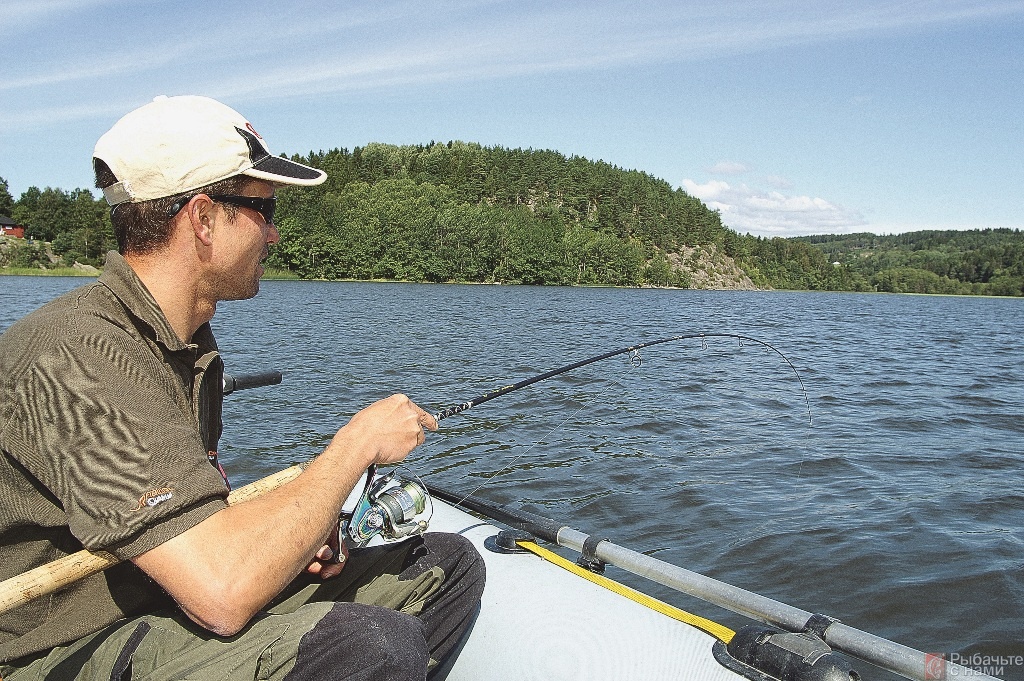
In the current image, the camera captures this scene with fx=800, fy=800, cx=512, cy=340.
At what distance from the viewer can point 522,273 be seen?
9650 cm

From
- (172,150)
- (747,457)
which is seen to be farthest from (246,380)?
(747,457)

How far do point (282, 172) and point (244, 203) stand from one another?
136 millimetres

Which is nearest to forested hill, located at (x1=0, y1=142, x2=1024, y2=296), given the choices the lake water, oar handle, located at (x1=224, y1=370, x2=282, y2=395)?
the lake water

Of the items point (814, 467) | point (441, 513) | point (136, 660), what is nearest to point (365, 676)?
point (136, 660)

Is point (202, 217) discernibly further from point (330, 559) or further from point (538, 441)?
point (538, 441)

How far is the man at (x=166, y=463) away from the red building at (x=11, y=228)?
4549 inches

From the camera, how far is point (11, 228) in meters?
101

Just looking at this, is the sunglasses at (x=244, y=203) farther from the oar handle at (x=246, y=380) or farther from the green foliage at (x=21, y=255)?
the green foliage at (x=21, y=255)

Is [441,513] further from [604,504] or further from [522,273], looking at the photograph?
[522,273]

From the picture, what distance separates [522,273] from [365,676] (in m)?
94.9

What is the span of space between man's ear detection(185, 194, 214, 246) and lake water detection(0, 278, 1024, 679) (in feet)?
13.7

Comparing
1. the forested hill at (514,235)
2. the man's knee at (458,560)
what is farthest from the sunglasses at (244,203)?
the forested hill at (514,235)

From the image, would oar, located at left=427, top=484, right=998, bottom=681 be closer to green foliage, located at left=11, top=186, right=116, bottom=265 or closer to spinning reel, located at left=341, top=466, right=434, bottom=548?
spinning reel, located at left=341, top=466, right=434, bottom=548

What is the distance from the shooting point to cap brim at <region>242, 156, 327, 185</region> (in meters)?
2.10
